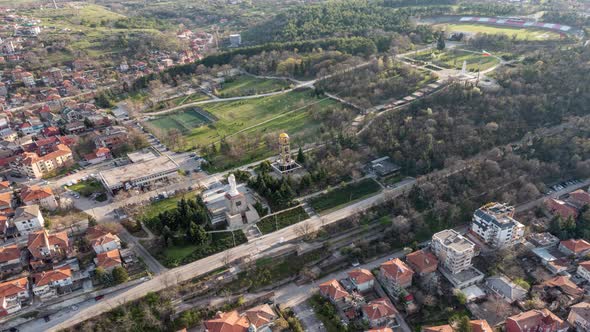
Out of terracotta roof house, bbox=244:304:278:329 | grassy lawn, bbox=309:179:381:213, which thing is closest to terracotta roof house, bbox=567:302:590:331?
grassy lawn, bbox=309:179:381:213

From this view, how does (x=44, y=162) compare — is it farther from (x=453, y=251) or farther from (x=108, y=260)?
(x=453, y=251)

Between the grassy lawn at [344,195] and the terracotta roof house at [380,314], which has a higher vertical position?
the grassy lawn at [344,195]

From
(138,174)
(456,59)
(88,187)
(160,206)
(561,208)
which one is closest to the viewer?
(561,208)

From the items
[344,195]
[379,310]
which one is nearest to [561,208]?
[344,195]

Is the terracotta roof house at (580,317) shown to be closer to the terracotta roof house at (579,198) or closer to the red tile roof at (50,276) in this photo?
the terracotta roof house at (579,198)

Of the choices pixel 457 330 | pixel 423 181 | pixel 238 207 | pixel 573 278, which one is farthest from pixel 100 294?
pixel 573 278

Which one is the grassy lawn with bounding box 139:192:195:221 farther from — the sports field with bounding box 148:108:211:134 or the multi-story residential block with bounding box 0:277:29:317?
the sports field with bounding box 148:108:211:134

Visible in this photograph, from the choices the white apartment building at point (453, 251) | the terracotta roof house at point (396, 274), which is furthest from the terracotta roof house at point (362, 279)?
the white apartment building at point (453, 251)
